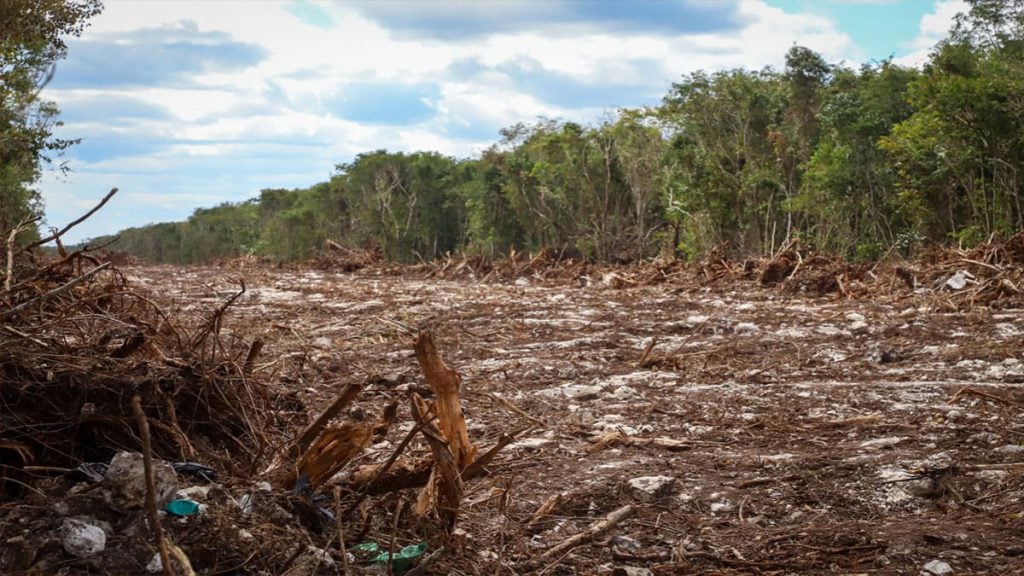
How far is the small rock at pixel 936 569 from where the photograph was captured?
11.0 ft

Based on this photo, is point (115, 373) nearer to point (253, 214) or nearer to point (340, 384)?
point (340, 384)

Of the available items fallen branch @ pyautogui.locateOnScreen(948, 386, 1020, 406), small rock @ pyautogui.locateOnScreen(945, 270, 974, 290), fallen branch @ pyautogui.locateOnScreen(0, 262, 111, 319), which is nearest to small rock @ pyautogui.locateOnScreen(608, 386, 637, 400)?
fallen branch @ pyautogui.locateOnScreen(948, 386, 1020, 406)

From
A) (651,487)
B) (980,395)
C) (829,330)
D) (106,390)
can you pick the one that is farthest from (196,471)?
(829,330)

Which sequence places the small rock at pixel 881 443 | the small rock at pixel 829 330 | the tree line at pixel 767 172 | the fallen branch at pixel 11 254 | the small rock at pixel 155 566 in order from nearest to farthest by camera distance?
the small rock at pixel 155 566 → the fallen branch at pixel 11 254 → the small rock at pixel 881 443 → the small rock at pixel 829 330 → the tree line at pixel 767 172

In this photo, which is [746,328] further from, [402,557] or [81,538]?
[81,538]

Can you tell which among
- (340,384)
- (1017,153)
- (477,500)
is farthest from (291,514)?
(1017,153)

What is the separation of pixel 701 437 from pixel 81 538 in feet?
10.7

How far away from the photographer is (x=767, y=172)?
110 ft

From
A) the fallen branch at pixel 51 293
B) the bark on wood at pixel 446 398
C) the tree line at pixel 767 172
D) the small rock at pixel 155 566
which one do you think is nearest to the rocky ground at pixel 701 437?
the small rock at pixel 155 566

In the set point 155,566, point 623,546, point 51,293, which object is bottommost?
point 623,546

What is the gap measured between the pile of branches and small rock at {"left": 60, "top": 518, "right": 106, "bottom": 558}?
0.36 m

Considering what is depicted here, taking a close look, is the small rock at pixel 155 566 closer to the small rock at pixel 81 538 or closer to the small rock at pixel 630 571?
the small rock at pixel 81 538

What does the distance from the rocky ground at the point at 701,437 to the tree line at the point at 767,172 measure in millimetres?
5770

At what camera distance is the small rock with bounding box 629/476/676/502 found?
418 cm
